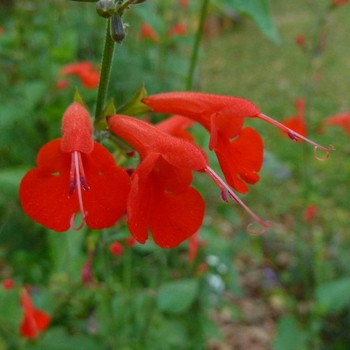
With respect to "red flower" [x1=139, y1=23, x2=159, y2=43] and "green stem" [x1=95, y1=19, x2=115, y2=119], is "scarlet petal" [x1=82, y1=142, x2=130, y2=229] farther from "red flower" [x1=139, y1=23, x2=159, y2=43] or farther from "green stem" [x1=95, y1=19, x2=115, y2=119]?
"red flower" [x1=139, y1=23, x2=159, y2=43]

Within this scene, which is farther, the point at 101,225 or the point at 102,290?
the point at 102,290

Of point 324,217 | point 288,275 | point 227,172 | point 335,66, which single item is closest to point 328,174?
point 324,217

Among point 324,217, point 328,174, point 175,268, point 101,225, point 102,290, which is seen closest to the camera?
point 101,225

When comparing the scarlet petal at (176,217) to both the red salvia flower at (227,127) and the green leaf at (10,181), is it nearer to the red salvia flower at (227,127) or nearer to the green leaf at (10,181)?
the red salvia flower at (227,127)

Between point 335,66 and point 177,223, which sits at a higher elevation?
point 177,223

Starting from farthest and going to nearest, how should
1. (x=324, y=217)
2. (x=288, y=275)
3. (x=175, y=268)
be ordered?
(x=324, y=217), (x=288, y=275), (x=175, y=268)

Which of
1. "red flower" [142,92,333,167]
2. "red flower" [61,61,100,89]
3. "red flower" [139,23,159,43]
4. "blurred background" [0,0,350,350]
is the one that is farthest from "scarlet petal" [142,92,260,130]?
"red flower" [139,23,159,43]

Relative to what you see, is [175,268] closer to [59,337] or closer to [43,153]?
[59,337]
